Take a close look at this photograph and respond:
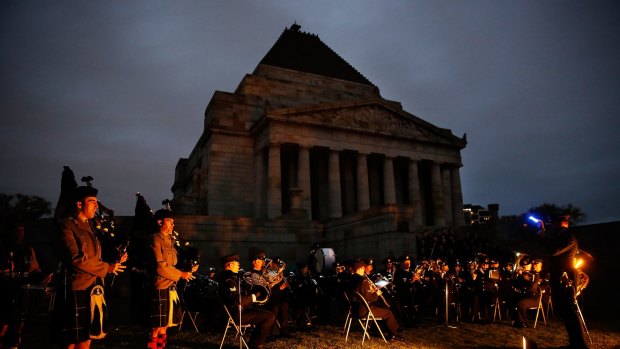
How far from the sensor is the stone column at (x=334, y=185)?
29562 mm

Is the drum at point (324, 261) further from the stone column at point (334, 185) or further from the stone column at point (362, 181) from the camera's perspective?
the stone column at point (362, 181)

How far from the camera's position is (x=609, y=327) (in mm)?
9633

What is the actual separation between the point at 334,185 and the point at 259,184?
19.2 feet

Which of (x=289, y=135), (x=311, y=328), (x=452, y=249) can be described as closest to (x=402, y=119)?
(x=289, y=135)

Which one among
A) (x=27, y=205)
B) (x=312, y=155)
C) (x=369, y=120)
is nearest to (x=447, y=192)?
(x=369, y=120)

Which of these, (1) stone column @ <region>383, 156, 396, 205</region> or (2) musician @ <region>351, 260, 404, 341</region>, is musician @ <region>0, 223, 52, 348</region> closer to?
(2) musician @ <region>351, 260, 404, 341</region>

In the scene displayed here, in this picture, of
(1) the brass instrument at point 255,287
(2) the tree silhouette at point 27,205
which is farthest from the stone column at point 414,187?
(2) the tree silhouette at point 27,205

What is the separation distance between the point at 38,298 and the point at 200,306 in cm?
476

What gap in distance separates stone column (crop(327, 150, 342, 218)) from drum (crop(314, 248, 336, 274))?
16660mm

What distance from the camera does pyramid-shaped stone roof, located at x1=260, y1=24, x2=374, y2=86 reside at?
39719 millimetres

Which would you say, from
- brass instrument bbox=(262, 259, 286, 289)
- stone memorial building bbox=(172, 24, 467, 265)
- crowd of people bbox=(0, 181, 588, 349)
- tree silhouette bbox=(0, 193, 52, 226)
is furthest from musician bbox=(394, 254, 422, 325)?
tree silhouette bbox=(0, 193, 52, 226)

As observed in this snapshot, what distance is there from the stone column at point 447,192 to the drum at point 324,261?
2562cm

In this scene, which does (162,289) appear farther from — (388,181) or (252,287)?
(388,181)

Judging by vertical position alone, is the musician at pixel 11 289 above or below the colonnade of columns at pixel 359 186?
below
